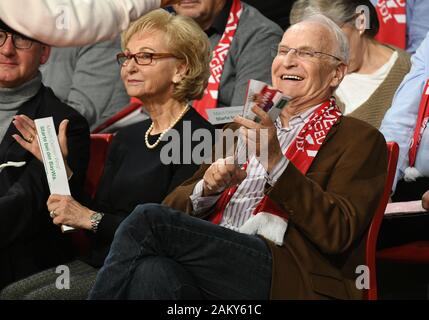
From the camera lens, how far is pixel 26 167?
10.0ft

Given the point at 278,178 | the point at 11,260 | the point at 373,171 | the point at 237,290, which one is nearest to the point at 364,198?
the point at 373,171

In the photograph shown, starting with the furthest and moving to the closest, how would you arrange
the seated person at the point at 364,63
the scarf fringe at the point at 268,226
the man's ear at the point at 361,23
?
1. the man's ear at the point at 361,23
2. the seated person at the point at 364,63
3. the scarf fringe at the point at 268,226

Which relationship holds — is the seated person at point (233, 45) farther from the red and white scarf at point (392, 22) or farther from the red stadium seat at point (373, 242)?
the red stadium seat at point (373, 242)

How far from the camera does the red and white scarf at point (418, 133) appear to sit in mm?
3227

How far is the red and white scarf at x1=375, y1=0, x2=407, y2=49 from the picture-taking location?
404cm

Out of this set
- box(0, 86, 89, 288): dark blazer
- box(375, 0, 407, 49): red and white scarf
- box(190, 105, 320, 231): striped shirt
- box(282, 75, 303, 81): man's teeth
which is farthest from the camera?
box(375, 0, 407, 49): red and white scarf

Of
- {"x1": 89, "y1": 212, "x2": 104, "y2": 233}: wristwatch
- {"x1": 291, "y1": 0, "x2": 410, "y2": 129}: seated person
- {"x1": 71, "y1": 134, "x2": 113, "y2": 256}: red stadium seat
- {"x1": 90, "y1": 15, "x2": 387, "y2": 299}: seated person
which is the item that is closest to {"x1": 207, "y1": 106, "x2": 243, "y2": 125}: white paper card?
{"x1": 90, "y1": 15, "x2": 387, "y2": 299}: seated person

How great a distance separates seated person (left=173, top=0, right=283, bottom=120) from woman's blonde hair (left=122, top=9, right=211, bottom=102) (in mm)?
495

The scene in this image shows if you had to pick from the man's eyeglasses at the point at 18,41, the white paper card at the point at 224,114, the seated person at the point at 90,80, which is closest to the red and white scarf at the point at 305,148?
the white paper card at the point at 224,114

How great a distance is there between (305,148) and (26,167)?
3.26 feet

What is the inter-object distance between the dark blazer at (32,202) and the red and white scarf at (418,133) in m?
1.16

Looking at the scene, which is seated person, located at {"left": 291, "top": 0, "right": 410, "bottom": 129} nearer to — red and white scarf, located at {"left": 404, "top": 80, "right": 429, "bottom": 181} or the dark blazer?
red and white scarf, located at {"left": 404, "top": 80, "right": 429, "bottom": 181}

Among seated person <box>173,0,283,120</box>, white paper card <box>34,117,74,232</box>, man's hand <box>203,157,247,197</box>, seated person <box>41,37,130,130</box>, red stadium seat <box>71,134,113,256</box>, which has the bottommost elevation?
seated person <box>41,37,130,130</box>

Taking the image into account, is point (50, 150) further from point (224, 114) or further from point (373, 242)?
point (373, 242)
